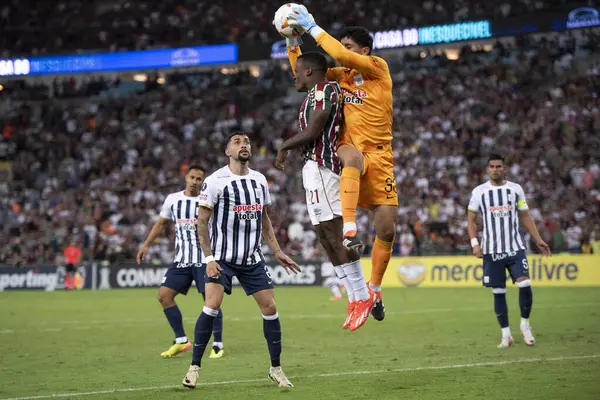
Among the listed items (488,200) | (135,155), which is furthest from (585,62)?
(488,200)

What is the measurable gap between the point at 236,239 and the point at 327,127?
1.85m

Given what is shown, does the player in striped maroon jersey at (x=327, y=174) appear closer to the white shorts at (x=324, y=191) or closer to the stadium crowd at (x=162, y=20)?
the white shorts at (x=324, y=191)

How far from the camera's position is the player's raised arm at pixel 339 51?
27.3 ft

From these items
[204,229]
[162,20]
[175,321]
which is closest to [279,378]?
[204,229]

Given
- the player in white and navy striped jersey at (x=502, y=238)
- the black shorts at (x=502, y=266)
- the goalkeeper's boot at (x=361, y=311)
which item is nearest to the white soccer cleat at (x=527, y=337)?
the player in white and navy striped jersey at (x=502, y=238)

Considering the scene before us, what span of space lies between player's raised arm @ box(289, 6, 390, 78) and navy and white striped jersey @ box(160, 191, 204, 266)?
562cm

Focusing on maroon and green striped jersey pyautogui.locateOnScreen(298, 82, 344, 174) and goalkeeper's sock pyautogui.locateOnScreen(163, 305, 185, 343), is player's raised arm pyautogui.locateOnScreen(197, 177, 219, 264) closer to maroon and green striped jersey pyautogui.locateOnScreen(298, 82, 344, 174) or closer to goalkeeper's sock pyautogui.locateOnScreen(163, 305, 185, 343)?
maroon and green striped jersey pyautogui.locateOnScreen(298, 82, 344, 174)

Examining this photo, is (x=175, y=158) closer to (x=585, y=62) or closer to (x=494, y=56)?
(x=494, y=56)

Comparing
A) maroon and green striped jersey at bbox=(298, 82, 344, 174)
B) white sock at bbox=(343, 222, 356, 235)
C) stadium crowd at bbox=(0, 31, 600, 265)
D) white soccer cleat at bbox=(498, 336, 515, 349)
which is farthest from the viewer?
stadium crowd at bbox=(0, 31, 600, 265)

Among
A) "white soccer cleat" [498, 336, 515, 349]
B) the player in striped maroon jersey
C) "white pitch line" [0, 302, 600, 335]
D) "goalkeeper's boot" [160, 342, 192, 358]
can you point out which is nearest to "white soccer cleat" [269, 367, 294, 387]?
the player in striped maroon jersey

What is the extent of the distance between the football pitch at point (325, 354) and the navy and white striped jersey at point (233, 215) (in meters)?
1.49

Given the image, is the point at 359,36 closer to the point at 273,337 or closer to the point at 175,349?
the point at 273,337

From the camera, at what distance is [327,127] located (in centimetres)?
886

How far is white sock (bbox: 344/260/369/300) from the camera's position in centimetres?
896
